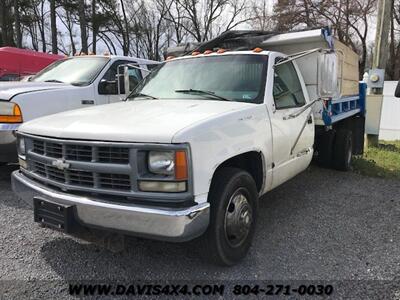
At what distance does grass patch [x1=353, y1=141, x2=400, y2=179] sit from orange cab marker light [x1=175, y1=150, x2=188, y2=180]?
5237 millimetres

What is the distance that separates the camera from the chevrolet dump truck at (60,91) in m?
5.20

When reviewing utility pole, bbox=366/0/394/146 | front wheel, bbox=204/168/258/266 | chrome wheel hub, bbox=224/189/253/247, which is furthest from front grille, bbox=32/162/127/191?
utility pole, bbox=366/0/394/146

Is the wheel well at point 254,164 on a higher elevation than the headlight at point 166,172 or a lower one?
lower

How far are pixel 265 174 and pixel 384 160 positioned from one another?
5467mm

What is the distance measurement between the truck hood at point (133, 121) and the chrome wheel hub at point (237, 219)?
75 centimetres

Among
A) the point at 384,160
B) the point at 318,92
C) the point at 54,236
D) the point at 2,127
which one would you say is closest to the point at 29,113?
the point at 2,127

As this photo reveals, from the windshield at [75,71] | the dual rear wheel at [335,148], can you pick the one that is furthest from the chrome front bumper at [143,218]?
the dual rear wheel at [335,148]

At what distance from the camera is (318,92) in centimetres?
483

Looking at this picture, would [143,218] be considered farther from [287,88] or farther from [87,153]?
[287,88]

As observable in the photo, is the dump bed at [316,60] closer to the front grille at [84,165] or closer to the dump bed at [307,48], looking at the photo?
the dump bed at [307,48]

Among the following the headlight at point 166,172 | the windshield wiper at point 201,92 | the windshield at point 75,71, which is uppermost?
the windshield at point 75,71

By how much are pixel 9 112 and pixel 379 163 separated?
673 cm

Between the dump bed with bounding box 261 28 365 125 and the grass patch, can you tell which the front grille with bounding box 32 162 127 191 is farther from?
the grass patch

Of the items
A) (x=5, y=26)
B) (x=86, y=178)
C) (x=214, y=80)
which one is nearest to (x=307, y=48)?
(x=214, y=80)
